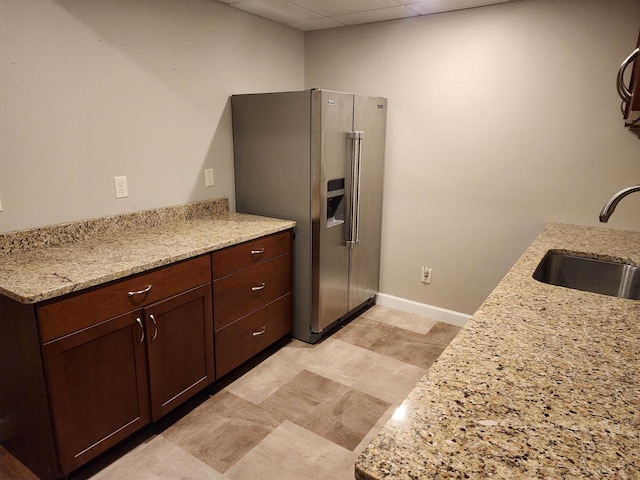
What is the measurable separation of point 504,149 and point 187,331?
2318 mm

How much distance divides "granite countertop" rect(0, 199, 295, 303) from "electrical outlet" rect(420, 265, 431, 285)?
1249 millimetres

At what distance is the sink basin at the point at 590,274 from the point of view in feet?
5.92

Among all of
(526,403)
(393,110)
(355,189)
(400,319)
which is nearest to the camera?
(526,403)

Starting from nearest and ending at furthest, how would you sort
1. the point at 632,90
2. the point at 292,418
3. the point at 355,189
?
the point at 632,90
the point at 292,418
the point at 355,189

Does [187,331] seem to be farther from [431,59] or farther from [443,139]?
[431,59]

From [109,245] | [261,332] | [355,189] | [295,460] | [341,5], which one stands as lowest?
[295,460]

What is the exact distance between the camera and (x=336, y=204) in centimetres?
305

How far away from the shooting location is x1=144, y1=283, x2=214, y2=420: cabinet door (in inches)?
77.7

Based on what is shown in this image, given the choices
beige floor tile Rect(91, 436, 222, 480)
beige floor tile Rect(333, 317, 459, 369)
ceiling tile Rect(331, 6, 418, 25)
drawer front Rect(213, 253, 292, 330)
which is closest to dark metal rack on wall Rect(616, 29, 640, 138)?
ceiling tile Rect(331, 6, 418, 25)

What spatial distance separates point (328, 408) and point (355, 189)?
4.76ft

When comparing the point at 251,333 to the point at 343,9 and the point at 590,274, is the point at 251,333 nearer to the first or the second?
the point at 590,274

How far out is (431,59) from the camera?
3.07m

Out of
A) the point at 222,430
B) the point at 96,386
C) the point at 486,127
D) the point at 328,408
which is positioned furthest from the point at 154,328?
the point at 486,127

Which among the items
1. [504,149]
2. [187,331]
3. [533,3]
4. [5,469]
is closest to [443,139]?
[504,149]
